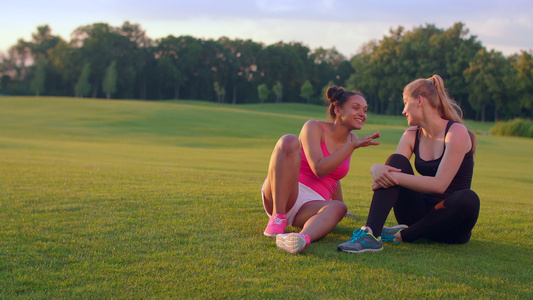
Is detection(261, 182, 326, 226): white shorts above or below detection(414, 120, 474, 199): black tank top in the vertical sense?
below

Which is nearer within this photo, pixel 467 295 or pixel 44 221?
pixel 467 295

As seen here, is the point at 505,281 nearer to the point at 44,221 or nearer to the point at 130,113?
the point at 44,221

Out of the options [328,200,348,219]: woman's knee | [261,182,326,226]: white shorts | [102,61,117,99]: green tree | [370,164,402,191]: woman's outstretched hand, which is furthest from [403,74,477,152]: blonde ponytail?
[102,61,117,99]: green tree

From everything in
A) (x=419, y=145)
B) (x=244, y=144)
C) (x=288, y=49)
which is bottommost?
(x=244, y=144)

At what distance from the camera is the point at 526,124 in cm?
3703

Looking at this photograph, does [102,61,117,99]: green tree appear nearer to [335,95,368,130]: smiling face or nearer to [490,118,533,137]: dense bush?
[490,118,533,137]: dense bush

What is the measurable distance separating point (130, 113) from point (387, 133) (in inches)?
733

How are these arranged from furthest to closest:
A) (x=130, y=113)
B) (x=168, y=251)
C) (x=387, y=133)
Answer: (x=130, y=113) → (x=387, y=133) → (x=168, y=251)

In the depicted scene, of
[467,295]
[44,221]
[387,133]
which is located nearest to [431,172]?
[467,295]

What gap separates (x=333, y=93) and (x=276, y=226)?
1463 millimetres

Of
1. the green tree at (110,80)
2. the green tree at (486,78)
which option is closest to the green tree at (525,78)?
the green tree at (486,78)

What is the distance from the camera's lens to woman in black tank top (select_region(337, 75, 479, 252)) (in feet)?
13.4

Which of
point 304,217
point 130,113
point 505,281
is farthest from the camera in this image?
point 130,113

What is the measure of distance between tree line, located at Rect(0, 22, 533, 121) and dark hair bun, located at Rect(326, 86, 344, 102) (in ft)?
225
